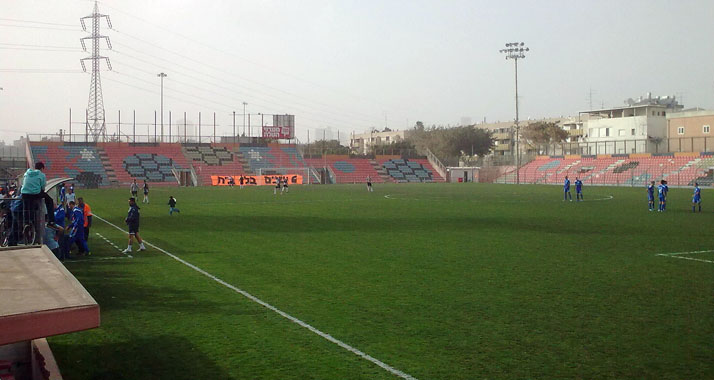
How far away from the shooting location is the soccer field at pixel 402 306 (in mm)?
7309

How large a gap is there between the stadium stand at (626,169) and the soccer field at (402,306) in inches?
1902

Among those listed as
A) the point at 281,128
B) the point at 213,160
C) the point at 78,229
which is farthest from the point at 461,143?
the point at 78,229

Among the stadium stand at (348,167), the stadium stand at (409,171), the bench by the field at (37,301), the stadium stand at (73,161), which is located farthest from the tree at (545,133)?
the bench by the field at (37,301)

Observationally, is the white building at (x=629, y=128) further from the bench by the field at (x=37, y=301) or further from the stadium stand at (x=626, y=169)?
the bench by the field at (x=37, y=301)

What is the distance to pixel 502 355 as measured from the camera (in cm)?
759

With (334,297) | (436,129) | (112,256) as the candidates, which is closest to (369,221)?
(112,256)

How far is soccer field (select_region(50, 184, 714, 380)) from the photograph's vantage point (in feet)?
24.0

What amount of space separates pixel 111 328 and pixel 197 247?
8903 millimetres

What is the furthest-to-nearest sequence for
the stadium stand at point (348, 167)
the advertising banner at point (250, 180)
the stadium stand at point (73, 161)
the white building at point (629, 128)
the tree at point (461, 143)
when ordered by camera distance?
the tree at point (461, 143)
the stadium stand at point (348, 167)
the white building at point (629, 128)
the advertising banner at point (250, 180)
the stadium stand at point (73, 161)

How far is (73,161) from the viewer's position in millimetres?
Result: 71125

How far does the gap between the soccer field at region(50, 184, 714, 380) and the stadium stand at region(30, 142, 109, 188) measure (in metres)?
50.6

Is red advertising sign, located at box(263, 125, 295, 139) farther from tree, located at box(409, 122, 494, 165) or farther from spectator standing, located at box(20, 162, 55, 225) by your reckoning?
spectator standing, located at box(20, 162, 55, 225)

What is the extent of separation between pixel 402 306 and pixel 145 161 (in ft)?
233

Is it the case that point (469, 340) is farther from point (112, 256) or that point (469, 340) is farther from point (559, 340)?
point (112, 256)
